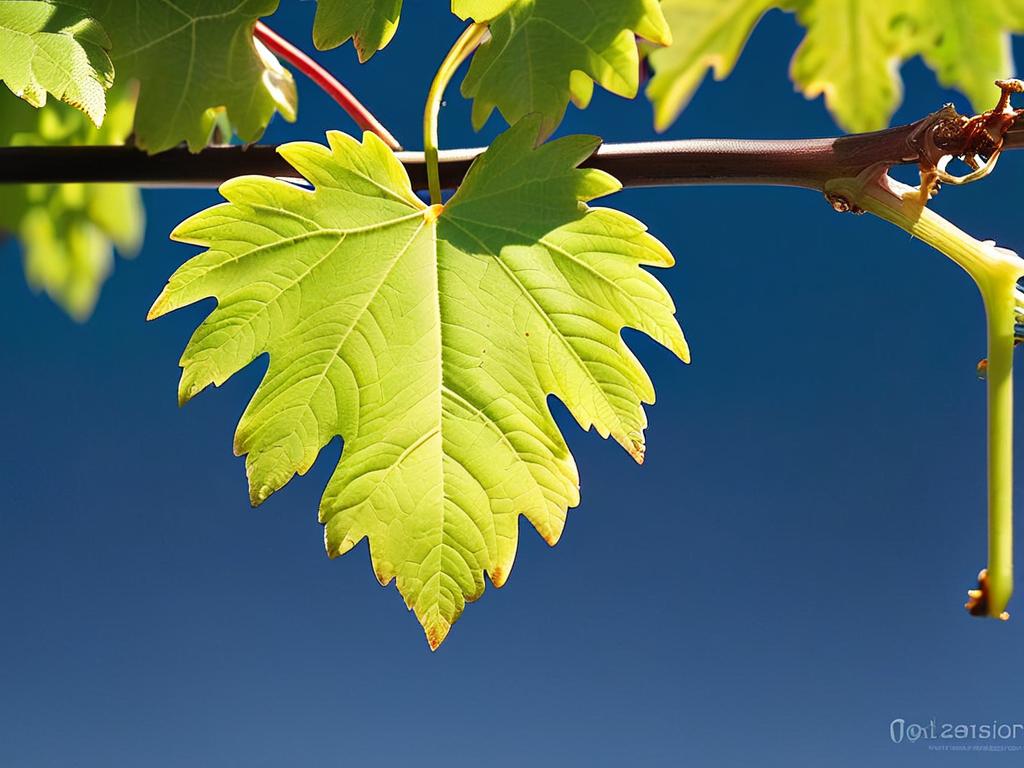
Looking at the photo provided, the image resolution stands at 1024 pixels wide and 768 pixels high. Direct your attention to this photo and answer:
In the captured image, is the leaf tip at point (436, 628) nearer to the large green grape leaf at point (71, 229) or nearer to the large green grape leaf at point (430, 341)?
the large green grape leaf at point (430, 341)

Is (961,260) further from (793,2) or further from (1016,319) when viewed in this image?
(793,2)

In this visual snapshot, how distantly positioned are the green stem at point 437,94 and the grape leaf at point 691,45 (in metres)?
0.26

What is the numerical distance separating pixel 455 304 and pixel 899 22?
44 cm

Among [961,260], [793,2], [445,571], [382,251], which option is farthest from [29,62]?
[793,2]

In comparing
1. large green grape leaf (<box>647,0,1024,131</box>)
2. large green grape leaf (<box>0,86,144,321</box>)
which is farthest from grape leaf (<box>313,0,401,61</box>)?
large green grape leaf (<box>0,86,144,321</box>)

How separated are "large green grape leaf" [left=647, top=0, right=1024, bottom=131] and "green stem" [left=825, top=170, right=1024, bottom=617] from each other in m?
0.37

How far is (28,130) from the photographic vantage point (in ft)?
2.44

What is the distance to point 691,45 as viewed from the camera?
70 cm

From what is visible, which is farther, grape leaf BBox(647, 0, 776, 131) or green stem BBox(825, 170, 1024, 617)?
grape leaf BBox(647, 0, 776, 131)

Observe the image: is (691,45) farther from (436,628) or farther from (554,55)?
(436,628)

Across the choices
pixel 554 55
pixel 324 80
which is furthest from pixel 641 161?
pixel 324 80

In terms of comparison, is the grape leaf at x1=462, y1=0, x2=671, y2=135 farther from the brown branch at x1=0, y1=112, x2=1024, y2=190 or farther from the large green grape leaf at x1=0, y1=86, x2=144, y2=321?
the large green grape leaf at x1=0, y1=86, x2=144, y2=321

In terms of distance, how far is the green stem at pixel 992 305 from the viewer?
31 centimetres

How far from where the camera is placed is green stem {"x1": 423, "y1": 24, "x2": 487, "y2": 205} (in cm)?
42
